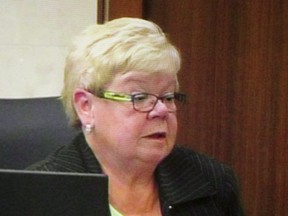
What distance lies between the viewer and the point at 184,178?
1.53 meters

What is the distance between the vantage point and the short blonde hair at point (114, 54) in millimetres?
A: 1366

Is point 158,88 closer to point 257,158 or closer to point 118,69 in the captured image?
point 118,69

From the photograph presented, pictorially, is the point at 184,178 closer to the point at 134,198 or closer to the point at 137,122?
the point at 134,198

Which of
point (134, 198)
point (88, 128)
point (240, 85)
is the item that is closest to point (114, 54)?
point (88, 128)

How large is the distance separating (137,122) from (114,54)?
147mm

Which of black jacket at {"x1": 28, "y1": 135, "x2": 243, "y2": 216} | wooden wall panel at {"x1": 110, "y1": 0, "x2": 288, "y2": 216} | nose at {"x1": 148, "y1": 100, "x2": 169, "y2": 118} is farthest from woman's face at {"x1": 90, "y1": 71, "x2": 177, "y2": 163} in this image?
wooden wall panel at {"x1": 110, "y1": 0, "x2": 288, "y2": 216}

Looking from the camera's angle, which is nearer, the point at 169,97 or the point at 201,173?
the point at 169,97

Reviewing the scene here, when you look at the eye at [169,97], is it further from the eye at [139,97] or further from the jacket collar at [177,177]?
the jacket collar at [177,177]

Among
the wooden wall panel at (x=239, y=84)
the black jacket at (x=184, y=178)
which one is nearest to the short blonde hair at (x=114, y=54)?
the black jacket at (x=184, y=178)

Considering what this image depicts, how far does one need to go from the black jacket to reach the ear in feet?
0.25

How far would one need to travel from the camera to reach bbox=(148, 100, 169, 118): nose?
1358 mm

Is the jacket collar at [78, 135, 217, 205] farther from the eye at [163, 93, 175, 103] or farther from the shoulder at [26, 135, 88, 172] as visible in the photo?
the eye at [163, 93, 175, 103]

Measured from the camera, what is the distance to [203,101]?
8.68 ft

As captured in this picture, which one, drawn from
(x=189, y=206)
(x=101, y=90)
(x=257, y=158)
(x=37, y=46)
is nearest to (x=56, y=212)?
(x=101, y=90)
